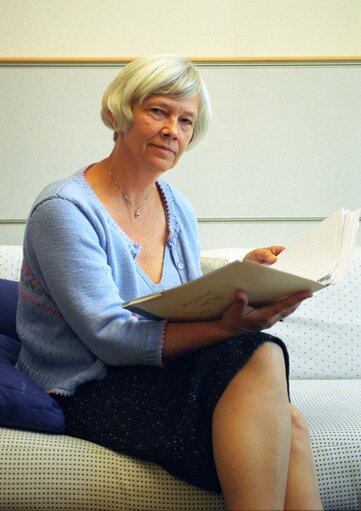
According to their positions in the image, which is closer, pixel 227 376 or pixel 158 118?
pixel 227 376

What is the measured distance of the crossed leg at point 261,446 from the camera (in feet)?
4.43

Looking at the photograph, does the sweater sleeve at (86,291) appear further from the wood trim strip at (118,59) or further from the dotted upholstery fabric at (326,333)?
the wood trim strip at (118,59)

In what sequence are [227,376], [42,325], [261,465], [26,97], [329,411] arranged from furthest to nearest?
[26,97] → [329,411] → [42,325] → [227,376] → [261,465]

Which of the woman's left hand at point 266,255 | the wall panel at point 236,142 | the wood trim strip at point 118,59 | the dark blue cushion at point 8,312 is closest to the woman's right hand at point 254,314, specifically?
the woman's left hand at point 266,255

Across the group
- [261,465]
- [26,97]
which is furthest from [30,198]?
[261,465]

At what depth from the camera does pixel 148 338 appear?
155cm

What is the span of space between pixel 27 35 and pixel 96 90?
318 mm

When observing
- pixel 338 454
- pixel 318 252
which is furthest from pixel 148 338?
pixel 338 454

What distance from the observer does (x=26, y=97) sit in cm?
293

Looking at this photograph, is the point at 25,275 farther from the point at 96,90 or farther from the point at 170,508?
the point at 96,90

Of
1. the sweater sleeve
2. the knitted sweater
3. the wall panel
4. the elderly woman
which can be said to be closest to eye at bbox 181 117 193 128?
the elderly woman

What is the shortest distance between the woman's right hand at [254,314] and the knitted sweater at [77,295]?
145mm

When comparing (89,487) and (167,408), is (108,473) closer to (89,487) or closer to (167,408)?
(89,487)

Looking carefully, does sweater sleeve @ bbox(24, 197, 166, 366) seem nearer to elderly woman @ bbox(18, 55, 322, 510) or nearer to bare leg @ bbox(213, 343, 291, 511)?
elderly woman @ bbox(18, 55, 322, 510)
